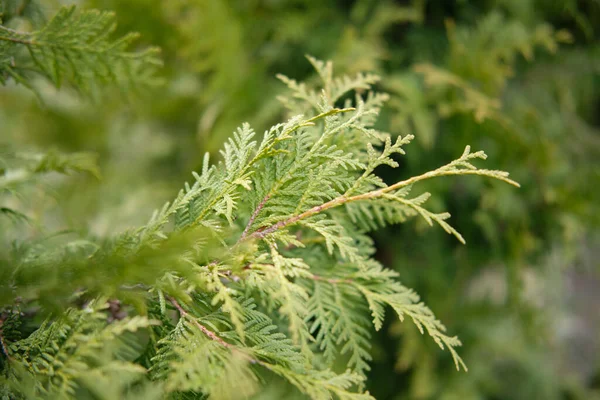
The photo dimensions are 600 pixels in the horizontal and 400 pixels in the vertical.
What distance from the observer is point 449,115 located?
5.66 feet

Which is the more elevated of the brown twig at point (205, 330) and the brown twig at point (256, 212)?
the brown twig at point (256, 212)

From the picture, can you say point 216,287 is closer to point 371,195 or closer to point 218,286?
point 218,286

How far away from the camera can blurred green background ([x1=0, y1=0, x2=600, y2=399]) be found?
1.67 metres

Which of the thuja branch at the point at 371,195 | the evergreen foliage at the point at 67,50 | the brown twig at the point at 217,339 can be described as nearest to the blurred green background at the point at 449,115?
the evergreen foliage at the point at 67,50

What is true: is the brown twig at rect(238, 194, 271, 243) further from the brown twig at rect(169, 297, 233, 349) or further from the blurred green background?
the blurred green background

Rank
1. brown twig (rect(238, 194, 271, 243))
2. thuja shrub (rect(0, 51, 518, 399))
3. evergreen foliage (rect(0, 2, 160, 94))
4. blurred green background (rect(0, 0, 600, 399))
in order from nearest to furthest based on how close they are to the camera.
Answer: thuja shrub (rect(0, 51, 518, 399)) < brown twig (rect(238, 194, 271, 243)) < evergreen foliage (rect(0, 2, 160, 94)) < blurred green background (rect(0, 0, 600, 399))

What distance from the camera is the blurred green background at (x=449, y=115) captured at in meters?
1.67

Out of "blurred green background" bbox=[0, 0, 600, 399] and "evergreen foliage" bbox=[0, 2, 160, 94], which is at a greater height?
"evergreen foliage" bbox=[0, 2, 160, 94]

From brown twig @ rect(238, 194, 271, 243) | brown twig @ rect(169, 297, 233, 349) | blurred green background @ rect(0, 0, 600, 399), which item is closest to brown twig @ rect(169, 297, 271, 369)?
brown twig @ rect(169, 297, 233, 349)

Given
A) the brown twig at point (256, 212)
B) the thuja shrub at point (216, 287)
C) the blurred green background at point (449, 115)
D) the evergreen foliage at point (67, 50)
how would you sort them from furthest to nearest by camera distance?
1. the blurred green background at point (449, 115)
2. the evergreen foliage at point (67, 50)
3. the brown twig at point (256, 212)
4. the thuja shrub at point (216, 287)

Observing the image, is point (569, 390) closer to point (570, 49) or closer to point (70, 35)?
point (570, 49)

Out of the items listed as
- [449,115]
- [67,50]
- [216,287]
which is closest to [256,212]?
[216,287]

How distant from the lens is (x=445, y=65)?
1811mm

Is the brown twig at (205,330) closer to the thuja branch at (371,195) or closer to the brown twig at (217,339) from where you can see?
the brown twig at (217,339)
